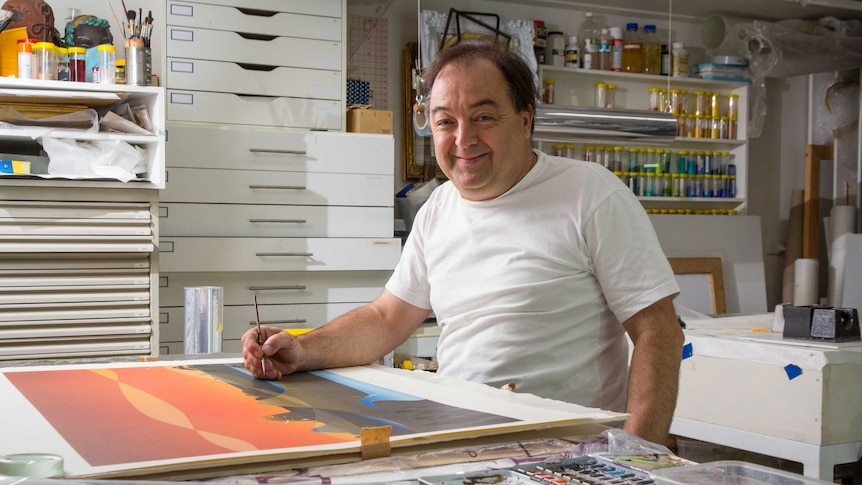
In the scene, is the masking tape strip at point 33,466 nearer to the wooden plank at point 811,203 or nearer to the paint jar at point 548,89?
the paint jar at point 548,89

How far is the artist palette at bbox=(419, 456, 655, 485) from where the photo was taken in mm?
816

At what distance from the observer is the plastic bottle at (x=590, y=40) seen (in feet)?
15.3

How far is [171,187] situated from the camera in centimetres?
320

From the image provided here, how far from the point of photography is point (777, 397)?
2.44 meters

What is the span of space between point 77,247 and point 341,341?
1565 mm

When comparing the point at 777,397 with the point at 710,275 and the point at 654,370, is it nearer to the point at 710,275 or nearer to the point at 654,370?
the point at 654,370

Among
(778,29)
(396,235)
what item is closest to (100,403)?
(396,235)

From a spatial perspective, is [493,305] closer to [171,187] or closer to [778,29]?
[171,187]

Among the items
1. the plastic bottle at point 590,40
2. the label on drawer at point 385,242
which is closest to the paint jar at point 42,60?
the label on drawer at point 385,242

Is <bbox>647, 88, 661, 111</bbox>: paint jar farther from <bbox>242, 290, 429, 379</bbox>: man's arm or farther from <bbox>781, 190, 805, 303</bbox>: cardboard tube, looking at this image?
<bbox>242, 290, 429, 379</bbox>: man's arm

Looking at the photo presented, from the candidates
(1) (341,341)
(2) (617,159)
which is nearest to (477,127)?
(1) (341,341)

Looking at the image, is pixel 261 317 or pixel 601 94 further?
pixel 601 94

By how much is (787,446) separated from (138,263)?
6.88ft

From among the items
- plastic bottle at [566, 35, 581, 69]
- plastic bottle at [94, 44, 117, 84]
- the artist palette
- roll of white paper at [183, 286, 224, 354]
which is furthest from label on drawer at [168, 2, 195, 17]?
the artist palette
